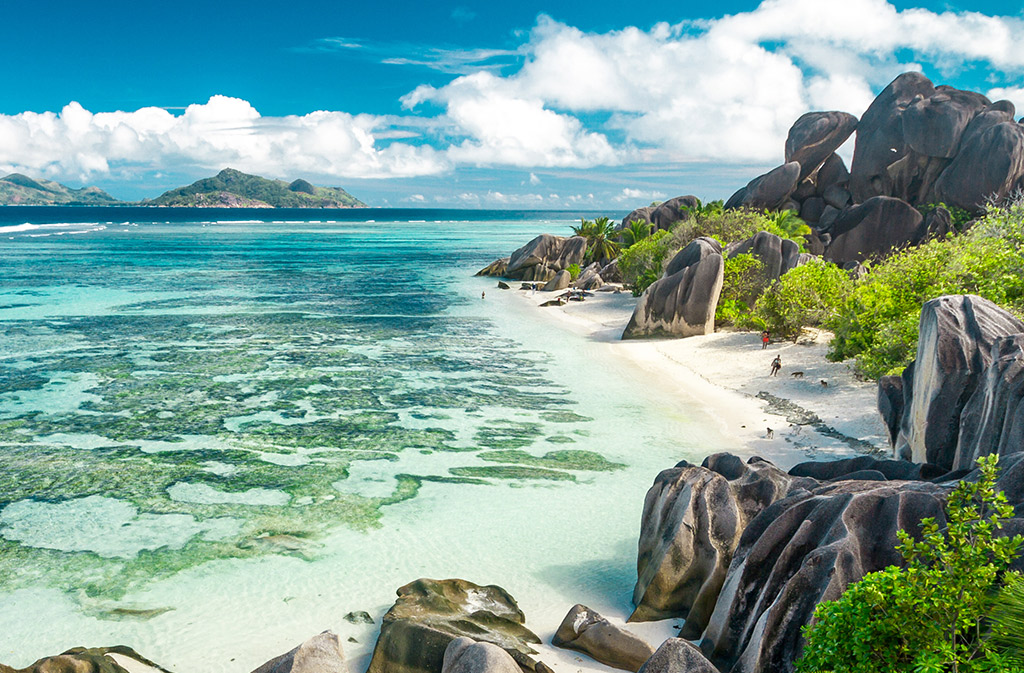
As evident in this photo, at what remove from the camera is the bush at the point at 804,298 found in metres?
29.5

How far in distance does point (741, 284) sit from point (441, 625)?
27.9m

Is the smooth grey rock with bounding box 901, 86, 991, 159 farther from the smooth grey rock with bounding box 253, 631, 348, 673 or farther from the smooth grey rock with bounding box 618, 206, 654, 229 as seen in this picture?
the smooth grey rock with bounding box 253, 631, 348, 673

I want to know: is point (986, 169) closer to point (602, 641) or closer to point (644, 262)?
point (644, 262)

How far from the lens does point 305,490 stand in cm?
1680

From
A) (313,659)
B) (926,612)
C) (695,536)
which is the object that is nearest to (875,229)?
(695,536)

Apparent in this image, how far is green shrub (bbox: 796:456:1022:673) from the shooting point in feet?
19.4

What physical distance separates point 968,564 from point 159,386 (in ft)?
83.9

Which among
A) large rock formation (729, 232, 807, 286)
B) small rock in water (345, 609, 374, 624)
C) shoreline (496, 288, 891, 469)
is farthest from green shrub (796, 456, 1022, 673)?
large rock formation (729, 232, 807, 286)


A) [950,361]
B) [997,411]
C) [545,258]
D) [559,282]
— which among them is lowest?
[559,282]

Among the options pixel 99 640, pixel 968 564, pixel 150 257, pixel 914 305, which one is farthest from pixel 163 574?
pixel 150 257

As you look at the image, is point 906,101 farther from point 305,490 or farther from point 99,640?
point 99,640

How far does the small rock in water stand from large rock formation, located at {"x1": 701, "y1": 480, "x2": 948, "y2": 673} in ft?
17.2

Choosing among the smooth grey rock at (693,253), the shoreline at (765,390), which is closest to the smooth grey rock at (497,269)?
the shoreline at (765,390)

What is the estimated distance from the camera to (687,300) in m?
33.1
